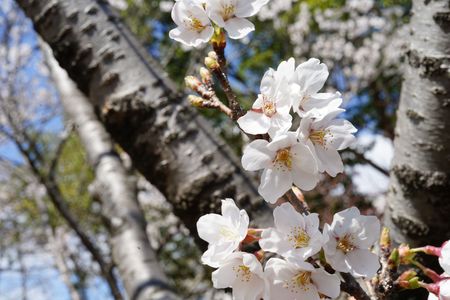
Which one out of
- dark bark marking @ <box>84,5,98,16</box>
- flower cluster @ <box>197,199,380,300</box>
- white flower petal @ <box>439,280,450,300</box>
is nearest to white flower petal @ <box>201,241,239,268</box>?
flower cluster @ <box>197,199,380,300</box>

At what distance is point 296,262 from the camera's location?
2.05 feet

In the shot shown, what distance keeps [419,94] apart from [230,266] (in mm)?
735

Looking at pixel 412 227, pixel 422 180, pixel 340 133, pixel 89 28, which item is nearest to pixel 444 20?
pixel 422 180

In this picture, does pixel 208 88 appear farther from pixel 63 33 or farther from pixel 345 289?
pixel 63 33

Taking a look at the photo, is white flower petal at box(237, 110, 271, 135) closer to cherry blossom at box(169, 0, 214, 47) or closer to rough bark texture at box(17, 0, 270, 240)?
cherry blossom at box(169, 0, 214, 47)

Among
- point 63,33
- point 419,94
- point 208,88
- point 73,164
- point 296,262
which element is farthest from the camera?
point 73,164

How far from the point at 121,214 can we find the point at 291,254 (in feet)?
4.73

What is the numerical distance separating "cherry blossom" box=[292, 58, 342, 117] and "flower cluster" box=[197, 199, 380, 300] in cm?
16

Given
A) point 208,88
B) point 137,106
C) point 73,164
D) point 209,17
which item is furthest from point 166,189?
point 73,164

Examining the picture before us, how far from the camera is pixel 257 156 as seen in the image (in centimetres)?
69

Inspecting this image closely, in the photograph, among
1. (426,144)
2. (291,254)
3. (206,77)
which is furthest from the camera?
(426,144)

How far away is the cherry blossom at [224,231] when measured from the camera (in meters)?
0.72

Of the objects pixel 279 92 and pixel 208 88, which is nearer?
pixel 279 92

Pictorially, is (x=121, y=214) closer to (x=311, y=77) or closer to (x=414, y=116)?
(x=414, y=116)
